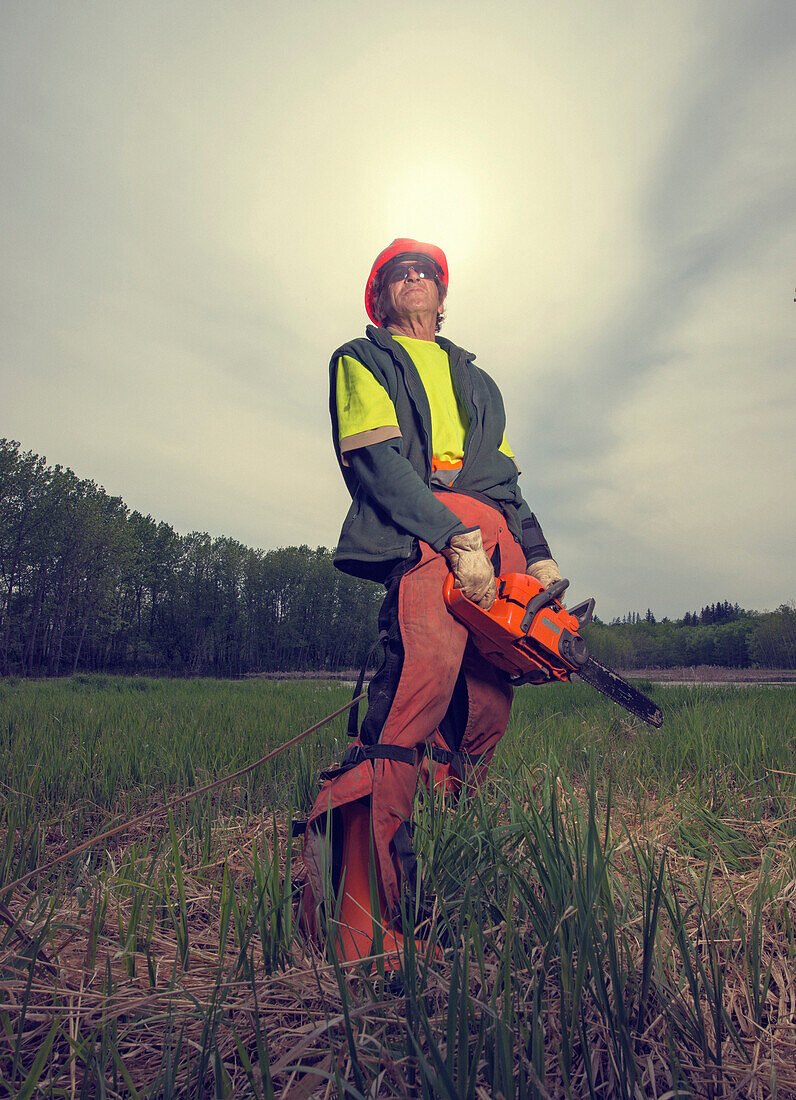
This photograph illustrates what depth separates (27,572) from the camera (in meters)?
34.9

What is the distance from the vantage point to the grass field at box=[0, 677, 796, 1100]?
3.20 feet

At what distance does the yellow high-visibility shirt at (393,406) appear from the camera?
2.22 m

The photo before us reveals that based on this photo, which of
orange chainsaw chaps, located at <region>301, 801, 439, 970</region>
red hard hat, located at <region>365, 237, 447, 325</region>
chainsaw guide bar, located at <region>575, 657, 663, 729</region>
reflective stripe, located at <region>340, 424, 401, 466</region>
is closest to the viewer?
orange chainsaw chaps, located at <region>301, 801, 439, 970</region>

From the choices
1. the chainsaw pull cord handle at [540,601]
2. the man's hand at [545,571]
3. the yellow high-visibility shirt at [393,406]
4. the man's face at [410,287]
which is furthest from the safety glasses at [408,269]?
the chainsaw pull cord handle at [540,601]

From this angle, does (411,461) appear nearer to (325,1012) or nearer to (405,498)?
(405,498)

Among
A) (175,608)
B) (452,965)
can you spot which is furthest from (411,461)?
(175,608)

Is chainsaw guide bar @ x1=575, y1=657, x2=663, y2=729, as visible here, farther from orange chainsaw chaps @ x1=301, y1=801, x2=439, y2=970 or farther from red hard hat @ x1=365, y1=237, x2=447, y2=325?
red hard hat @ x1=365, y1=237, x2=447, y2=325

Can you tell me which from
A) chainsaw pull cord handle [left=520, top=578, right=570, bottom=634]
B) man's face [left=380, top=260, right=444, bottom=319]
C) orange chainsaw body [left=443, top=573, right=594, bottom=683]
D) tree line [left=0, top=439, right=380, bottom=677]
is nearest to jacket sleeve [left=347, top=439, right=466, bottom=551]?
orange chainsaw body [left=443, top=573, right=594, bottom=683]

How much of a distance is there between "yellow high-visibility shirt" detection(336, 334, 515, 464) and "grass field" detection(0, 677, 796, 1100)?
A: 131cm

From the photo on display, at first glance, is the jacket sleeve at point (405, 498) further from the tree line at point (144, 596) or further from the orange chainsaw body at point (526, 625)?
the tree line at point (144, 596)

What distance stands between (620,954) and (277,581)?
4904 cm

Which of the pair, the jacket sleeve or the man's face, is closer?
the jacket sleeve

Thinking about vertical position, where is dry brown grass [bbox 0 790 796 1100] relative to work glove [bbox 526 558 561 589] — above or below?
below

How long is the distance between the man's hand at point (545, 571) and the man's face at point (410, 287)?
4.14ft
